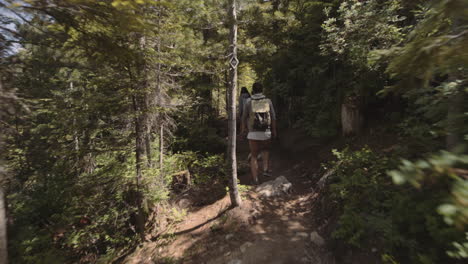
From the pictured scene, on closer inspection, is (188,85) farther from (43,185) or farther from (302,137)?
(43,185)

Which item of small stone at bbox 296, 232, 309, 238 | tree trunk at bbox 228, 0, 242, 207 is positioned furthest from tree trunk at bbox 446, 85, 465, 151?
tree trunk at bbox 228, 0, 242, 207

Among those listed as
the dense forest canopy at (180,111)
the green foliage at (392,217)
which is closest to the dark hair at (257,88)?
the dense forest canopy at (180,111)

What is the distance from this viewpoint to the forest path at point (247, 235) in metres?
3.84

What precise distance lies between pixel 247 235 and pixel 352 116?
18.3ft

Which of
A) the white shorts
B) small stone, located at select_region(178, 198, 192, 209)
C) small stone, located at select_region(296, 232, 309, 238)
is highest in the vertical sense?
the white shorts

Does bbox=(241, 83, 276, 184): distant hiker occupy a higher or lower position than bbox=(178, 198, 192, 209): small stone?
higher

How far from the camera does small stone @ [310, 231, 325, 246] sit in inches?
152

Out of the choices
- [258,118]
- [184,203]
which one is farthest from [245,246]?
[184,203]

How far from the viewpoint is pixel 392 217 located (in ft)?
10.0

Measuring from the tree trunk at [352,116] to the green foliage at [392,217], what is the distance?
2.67 meters

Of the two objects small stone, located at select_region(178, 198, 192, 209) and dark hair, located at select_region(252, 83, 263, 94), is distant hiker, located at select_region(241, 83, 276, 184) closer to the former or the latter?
dark hair, located at select_region(252, 83, 263, 94)

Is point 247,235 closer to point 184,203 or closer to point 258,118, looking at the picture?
point 258,118

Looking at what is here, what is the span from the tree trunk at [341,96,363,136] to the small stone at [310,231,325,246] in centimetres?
447

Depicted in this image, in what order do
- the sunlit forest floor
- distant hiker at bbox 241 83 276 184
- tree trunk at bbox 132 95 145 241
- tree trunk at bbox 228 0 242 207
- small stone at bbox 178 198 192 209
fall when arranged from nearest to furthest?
the sunlit forest floor
tree trunk at bbox 228 0 242 207
tree trunk at bbox 132 95 145 241
distant hiker at bbox 241 83 276 184
small stone at bbox 178 198 192 209
